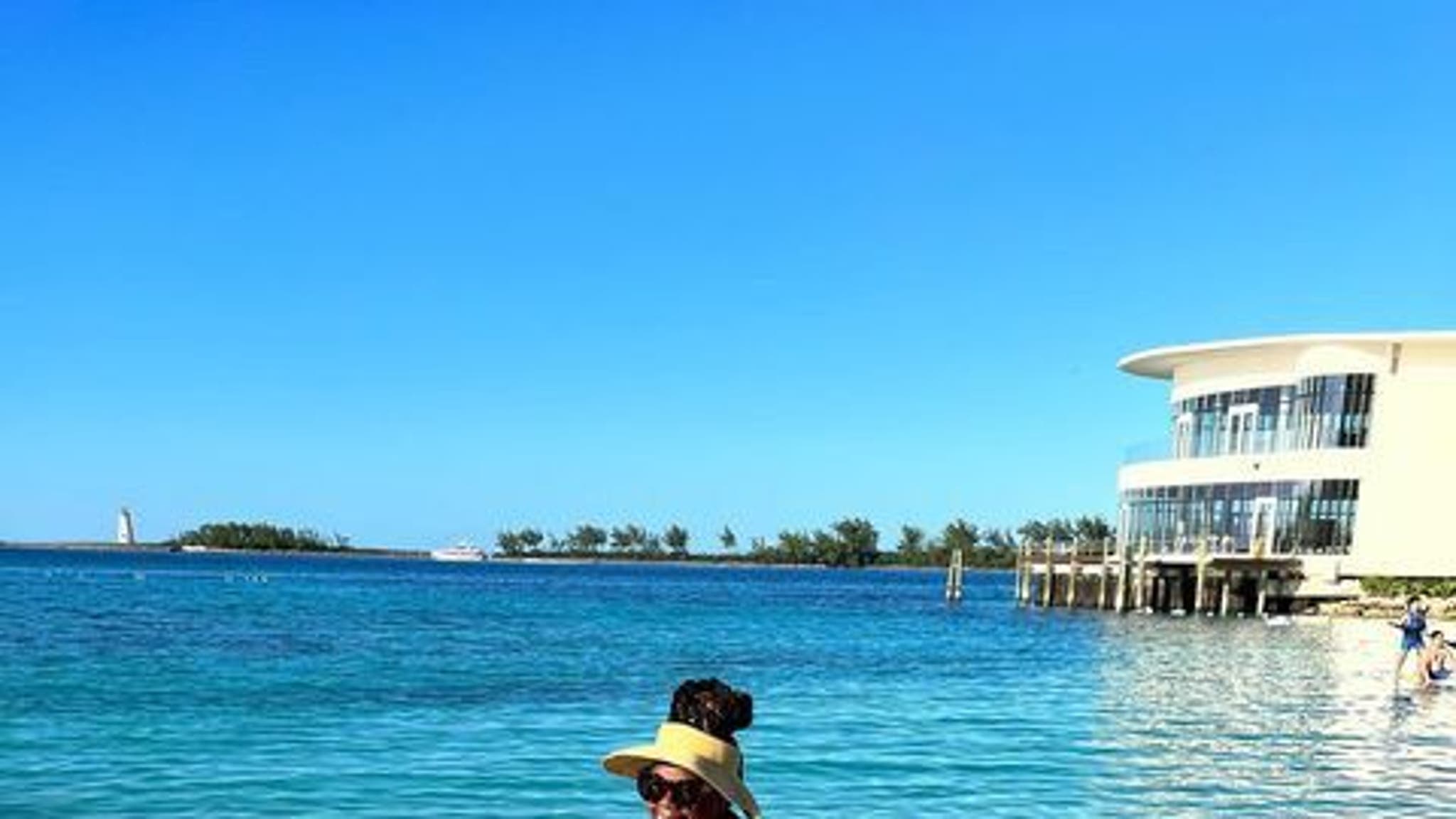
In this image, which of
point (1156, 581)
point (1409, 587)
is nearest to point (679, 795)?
point (1409, 587)

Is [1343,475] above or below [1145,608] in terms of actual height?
above

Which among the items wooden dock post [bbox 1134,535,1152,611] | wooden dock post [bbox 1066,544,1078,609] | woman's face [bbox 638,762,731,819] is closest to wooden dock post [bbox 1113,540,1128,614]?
wooden dock post [bbox 1134,535,1152,611]

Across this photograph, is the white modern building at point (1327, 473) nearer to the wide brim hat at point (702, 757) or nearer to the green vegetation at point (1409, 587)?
the green vegetation at point (1409, 587)

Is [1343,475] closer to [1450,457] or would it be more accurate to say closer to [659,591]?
[1450,457]

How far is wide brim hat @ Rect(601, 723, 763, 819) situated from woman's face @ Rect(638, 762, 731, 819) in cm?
3

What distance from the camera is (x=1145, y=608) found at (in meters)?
66.6

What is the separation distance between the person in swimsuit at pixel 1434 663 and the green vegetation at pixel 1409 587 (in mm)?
26594

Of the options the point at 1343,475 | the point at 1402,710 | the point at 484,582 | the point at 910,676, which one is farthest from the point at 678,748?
the point at 484,582

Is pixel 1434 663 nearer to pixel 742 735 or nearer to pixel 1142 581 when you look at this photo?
pixel 742 735

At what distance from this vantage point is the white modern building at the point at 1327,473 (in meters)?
62.5

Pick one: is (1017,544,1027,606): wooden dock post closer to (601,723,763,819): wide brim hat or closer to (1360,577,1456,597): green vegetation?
(1360,577,1456,597): green vegetation

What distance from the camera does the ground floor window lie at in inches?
2495

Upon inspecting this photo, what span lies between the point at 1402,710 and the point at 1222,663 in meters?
10.4

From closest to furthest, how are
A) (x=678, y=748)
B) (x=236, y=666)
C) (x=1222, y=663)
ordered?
(x=678, y=748), (x=236, y=666), (x=1222, y=663)
